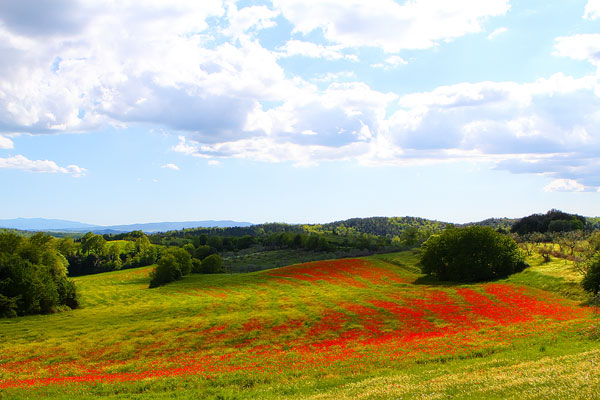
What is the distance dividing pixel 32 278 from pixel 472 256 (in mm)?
92700

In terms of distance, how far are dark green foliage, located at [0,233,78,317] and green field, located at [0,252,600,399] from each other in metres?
5.56

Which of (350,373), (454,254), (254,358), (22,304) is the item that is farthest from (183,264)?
(350,373)

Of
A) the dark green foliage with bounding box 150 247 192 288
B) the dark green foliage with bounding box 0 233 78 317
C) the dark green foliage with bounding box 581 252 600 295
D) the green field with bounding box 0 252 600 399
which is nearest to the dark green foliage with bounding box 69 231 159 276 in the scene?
the dark green foliage with bounding box 150 247 192 288

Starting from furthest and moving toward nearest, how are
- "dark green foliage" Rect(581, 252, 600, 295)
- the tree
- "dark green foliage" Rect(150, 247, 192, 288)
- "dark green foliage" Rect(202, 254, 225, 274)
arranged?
the tree < "dark green foliage" Rect(202, 254, 225, 274) < "dark green foliage" Rect(150, 247, 192, 288) < "dark green foliage" Rect(581, 252, 600, 295)

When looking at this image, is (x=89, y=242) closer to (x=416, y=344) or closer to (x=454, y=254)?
(x=454, y=254)

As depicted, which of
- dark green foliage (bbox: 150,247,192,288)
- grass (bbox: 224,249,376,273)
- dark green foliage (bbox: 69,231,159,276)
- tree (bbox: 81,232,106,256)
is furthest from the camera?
tree (bbox: 81,232,106,256)

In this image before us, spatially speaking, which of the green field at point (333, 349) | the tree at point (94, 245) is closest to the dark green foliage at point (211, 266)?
the green field at point (333, 349)

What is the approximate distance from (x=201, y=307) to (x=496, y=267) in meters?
66.3

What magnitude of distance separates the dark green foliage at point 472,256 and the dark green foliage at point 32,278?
275 ft

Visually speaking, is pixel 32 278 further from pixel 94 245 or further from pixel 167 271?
pixel 94 245

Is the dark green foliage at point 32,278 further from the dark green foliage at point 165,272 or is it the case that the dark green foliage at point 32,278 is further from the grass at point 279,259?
the grass at point 279,259

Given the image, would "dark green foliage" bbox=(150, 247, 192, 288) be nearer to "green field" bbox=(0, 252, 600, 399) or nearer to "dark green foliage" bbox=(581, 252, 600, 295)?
"green field" bbox=(0, 252, 600, 399)

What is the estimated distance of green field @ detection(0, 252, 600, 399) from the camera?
18281 millimetres

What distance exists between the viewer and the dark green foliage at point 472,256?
8331cm
